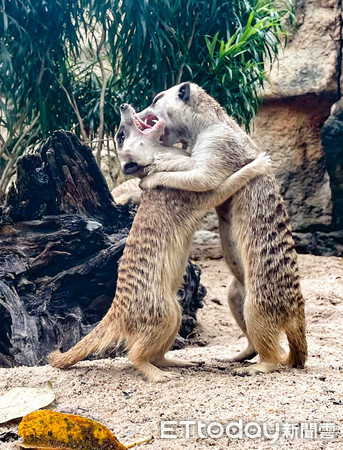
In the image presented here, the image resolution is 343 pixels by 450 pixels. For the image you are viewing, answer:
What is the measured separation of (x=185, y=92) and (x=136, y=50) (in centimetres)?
375

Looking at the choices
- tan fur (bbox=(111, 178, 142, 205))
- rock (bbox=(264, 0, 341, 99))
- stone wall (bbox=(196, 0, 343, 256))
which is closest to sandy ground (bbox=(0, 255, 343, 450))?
tan fur (bbox=(111, 178, 142, 205))

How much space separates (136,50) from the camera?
22.1 ft

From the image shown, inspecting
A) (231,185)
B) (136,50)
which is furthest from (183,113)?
(136,50)

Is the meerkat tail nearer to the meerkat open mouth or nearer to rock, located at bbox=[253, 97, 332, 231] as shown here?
the meerkat open mouth

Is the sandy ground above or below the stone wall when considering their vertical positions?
below

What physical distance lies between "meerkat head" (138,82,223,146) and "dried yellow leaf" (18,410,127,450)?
1.67 m

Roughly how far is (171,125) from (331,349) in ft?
6.54

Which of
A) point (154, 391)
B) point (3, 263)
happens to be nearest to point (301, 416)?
point (154, 391)

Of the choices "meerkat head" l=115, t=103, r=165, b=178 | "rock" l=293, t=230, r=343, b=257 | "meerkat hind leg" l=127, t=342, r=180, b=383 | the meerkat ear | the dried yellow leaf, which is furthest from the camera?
"rock" l=293, t=230, r=343, b=257

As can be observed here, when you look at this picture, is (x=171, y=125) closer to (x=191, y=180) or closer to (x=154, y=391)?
(x=191, y=180)

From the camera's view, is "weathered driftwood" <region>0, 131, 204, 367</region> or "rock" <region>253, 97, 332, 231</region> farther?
"rock" <region>253, 97, 332, 231</region>

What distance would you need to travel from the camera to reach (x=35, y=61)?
269 inches

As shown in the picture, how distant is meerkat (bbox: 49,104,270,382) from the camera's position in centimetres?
298

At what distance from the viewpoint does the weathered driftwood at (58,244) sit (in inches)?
163
